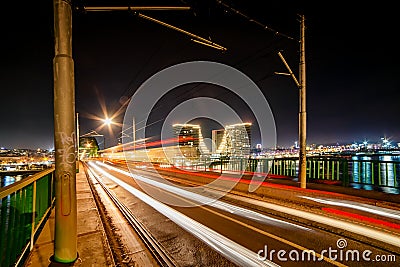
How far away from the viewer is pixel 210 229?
6.18 meters

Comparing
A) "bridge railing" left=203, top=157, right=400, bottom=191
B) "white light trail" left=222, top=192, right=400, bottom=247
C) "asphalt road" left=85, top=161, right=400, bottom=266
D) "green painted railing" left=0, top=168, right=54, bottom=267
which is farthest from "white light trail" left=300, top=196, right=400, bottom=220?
"green painted railing" left=0, top=168, right=54, bottom=267

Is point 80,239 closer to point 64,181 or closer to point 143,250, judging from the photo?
point 143,250

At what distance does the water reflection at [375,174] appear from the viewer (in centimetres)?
924

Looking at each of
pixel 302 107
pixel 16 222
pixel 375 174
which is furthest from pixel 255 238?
pixel 375 174

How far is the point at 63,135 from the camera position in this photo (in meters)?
3.66

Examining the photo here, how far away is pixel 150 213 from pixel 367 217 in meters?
6.74

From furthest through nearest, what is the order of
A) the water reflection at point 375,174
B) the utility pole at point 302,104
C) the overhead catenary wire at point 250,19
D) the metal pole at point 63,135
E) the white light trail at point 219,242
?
the utility pole at point 302,104, the water reflection at point 375,174, the overhead catenary wire at point 250,19, the white light trail at point 219,242, the metal pole at point 63,135

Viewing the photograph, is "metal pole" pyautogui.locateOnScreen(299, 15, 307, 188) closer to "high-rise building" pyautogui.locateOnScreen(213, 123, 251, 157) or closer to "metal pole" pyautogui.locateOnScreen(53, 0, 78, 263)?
"metal pole" pyautogui.locateOnScreen(53, 0, 78, 263)

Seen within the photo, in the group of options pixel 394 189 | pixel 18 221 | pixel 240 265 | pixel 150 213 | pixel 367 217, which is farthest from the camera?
pixel 394 189

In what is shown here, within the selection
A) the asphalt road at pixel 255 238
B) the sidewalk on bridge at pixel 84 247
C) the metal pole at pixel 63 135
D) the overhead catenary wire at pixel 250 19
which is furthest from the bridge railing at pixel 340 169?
the metal pole at pixel 63 135

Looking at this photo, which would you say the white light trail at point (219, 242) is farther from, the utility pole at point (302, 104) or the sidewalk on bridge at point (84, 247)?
the utility pole at point (302, 104)

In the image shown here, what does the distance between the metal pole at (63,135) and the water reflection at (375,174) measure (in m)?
10.5

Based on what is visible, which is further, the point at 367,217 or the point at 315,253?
the point at 367,217

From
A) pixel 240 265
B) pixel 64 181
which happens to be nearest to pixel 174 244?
pixel 240 265
